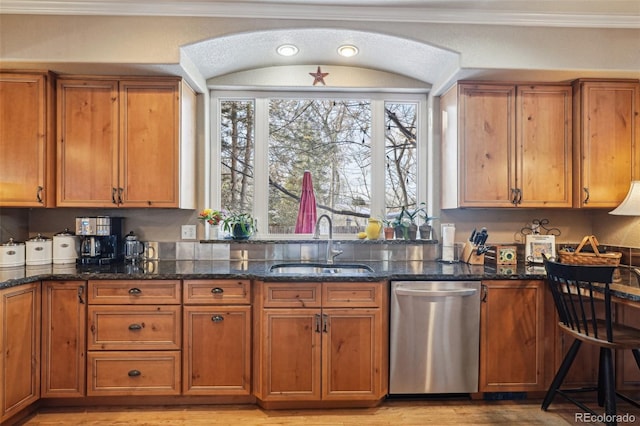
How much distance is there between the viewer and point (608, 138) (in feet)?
8.80

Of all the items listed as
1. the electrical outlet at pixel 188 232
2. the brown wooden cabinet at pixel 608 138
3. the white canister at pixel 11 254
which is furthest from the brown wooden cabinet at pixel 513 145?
the white canister at pixel 11 254

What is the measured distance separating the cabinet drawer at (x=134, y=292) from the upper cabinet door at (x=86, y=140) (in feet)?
2.32

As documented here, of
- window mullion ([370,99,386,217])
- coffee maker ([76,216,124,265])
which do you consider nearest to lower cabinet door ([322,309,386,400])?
window mullion ([370,99,386,217])

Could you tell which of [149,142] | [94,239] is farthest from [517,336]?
[94,239]

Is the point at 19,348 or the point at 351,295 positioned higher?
the point at 351,295

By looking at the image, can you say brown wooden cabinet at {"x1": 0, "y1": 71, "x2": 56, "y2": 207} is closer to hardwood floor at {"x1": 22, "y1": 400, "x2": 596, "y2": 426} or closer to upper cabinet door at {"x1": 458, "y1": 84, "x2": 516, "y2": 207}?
hardwood floor at {"x1": 22, "y1": 400, "x2": 596, "y2": 426}

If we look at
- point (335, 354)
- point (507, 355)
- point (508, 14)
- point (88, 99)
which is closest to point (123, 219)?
point (88, 99)

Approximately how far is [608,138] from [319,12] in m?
2.22

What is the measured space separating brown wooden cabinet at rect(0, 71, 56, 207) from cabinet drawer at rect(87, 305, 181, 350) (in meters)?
0.96

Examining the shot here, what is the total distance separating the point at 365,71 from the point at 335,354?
221 cm

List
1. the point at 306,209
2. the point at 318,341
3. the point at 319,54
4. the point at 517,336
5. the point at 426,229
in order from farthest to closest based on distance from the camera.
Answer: the point at 306,209, the point at 426,229, the point at 319,54, the point at 517,336, the point at 318,341

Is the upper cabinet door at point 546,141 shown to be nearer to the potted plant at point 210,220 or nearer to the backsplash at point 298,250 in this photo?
the backsplash at point 298,250

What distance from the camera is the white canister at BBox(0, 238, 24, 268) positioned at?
2.49 meters

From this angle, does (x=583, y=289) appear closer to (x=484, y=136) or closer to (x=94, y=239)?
(x=484, y=136)
